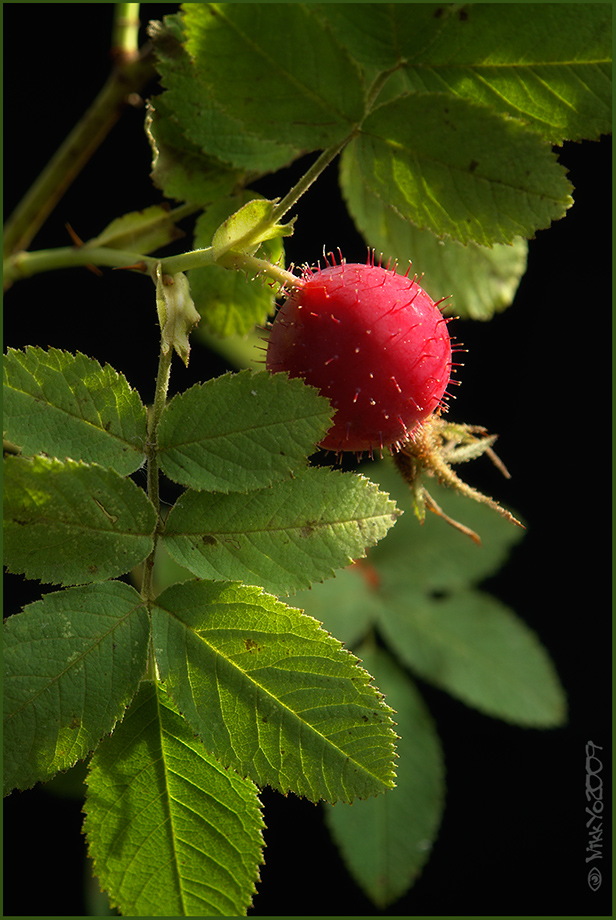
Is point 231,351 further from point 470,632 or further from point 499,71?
point 499,71

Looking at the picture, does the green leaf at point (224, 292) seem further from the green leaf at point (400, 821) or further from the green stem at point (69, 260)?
the green leaf at point (400, 821)

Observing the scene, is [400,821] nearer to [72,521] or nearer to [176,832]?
[176,832]

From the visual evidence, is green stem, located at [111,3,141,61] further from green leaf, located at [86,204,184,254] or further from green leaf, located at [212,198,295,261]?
green leaf, located at [212,198,295,261]

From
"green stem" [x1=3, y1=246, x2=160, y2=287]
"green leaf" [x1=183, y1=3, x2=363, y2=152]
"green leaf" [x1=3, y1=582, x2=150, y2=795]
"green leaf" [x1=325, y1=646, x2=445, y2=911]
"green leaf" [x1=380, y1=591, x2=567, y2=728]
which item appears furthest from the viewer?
"green leaf" [x1=380, y1=591, x2=567, y2=728]

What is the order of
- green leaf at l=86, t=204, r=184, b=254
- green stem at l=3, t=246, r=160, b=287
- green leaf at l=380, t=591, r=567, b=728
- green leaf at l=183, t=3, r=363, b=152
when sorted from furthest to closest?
green leaf at l=380, t=591, r=567, b=728 < green leaf at l=86, t=204, r=184, b=254 < green stem at l=3, t=246, r=160, b=287 < green leaf at l=183, t=3, r=363, b=152

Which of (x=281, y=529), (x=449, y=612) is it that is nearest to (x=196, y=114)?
(x=281, y=529)

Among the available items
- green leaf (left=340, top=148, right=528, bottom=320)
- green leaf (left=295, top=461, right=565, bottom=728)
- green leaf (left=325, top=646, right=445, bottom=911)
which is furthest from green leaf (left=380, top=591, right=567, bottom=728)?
green leaf (left=340, top=148, right=528, bottom=320)

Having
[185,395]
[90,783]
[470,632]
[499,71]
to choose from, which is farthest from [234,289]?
[470,632]

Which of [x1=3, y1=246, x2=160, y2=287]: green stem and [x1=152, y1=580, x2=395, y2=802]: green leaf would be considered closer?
[x1=152, y1=580, x2=395, y2=802]: green leaf

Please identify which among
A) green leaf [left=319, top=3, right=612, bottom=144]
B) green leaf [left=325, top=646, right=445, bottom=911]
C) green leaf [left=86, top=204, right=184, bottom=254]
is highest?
A: green leaf [left=319, top=3, right=612, bottom=144]
